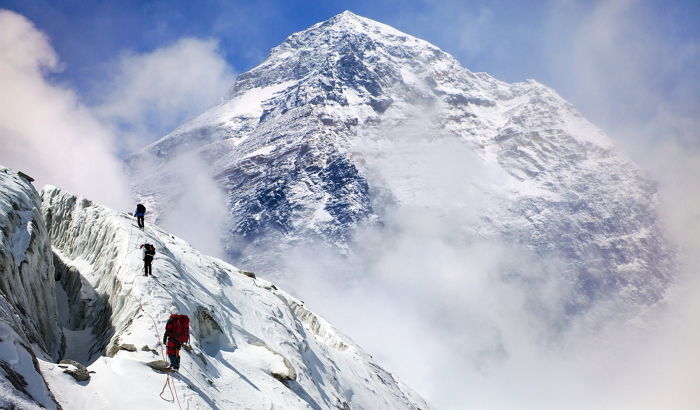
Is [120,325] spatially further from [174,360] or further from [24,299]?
[174,360]

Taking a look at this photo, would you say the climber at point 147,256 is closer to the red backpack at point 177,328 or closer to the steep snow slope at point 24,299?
the steep snow slope at point 24,299

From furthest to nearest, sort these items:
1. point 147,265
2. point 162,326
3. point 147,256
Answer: point 147,265 → point 147,256 → point 162,326

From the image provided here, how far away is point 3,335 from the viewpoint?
1734 centimetres

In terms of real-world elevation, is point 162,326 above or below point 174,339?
above

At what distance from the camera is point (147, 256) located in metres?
29.3

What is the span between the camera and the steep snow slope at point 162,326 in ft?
69.5

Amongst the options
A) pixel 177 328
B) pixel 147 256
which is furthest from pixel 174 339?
pixel 147 256

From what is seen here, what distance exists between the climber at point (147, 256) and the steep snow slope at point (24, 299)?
16.9ft

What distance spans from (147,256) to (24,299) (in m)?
6.00

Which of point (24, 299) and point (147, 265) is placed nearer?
point (24, 299)

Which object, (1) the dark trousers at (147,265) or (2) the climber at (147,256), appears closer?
(2) the climber at (147,256)

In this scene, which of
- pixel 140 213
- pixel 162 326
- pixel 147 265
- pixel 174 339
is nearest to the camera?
pixel 174 339

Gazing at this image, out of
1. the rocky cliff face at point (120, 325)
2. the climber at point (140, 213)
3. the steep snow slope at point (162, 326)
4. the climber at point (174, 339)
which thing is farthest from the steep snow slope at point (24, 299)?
the climber at point (140, 213)

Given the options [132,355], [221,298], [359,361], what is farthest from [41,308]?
[359,361]
